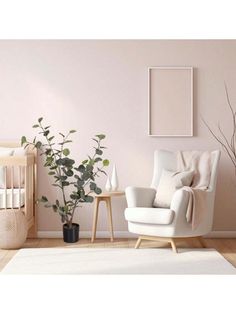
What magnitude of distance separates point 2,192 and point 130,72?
1.88 metres

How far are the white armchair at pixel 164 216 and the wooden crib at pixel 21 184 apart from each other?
3.41ft

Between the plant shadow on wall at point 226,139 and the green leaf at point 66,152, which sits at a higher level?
the plant shadow on wall at point 226,139

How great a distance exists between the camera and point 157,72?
5.03 m

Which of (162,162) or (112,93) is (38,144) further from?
(162,162)

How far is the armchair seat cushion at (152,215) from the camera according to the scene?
402 centimetres

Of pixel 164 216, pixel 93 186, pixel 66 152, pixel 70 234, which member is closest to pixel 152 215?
pixel 164 216

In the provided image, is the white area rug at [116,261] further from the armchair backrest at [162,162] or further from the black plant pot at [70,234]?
the armchair backrest at [162,162]

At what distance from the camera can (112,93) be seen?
5035 millimetres

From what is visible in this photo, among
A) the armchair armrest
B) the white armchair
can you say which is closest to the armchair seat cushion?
the white armchair

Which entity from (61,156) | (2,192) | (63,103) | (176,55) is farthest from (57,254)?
(176,55)

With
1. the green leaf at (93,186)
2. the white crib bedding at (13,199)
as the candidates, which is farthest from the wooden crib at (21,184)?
the green leaf at (93,186)

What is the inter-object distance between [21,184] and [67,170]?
515 mm

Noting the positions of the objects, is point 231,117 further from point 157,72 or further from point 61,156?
point 61,156

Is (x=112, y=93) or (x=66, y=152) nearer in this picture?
(x=66, y=152)
